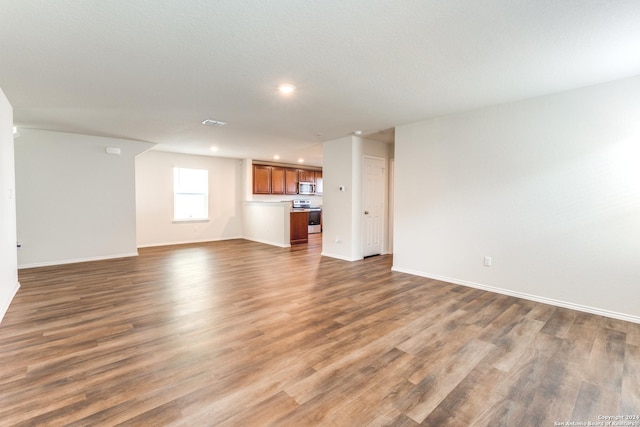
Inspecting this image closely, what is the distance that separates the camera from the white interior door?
5.68 metres

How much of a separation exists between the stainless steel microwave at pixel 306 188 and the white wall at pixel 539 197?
5266mm

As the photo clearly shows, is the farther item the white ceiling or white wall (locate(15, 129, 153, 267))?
white wall (locate(15, 129, 153, 267))

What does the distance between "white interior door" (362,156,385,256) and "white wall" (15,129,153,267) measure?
4665 mm

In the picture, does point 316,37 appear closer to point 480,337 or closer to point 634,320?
point 480,337

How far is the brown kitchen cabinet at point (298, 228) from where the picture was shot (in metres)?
7.52

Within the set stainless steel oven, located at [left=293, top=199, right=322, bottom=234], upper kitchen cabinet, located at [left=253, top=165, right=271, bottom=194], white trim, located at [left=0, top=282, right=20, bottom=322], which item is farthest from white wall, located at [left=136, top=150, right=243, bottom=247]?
white trim, located at [left=0, top=282, right=20, bottom=322]

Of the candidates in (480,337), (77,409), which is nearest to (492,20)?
(480,337)

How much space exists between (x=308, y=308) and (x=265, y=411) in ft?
5.02

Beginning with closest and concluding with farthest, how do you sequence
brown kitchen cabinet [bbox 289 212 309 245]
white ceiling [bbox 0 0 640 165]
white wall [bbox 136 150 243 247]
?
white ceiling [bbox 0 0 640 165], white wall [bbox 136 150 243 247], brown kitchen cabinet [bbox 289 212 309 245]

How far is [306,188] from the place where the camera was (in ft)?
31.6

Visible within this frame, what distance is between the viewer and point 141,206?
278 inches

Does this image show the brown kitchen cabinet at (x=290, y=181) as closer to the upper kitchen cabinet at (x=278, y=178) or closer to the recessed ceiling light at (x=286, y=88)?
the upper kitchen cabinet at (x=278, y=178)

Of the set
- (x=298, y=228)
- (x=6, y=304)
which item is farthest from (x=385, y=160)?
(x=6, y=304)

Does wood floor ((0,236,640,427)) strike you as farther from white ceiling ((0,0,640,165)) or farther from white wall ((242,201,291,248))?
white wall ((242,201,291,248))
